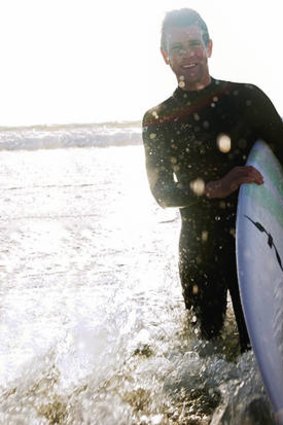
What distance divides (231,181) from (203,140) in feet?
1.22

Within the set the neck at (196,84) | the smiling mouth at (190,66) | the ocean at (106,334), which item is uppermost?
the smiling mouth at (190,66)

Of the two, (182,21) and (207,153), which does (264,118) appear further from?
(182,21)

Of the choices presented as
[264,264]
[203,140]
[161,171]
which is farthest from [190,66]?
[264,264]

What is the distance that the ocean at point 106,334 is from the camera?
112 inches

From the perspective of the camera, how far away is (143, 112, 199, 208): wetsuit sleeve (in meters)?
2.74

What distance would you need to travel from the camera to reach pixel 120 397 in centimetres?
298

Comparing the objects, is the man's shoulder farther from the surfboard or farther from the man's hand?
the man's hand

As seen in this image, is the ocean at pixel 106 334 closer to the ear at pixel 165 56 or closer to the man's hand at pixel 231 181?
the man's hand at pixel 231 181

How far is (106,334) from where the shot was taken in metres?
3.82

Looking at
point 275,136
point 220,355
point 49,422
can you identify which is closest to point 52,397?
point 49,422

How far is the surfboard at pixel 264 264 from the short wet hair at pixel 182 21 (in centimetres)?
69

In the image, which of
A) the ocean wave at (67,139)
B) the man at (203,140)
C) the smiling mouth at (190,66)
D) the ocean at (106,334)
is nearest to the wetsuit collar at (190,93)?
the man at (203,140)

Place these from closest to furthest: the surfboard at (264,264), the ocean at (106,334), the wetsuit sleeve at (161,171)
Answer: the surfboard at (264,264) < the wetsuit sleeve at (161,171) < the ocean at (106,334)

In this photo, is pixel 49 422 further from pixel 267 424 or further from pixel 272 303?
pixel 272 303
